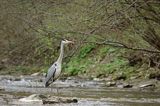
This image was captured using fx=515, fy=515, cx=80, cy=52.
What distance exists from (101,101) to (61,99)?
113cm

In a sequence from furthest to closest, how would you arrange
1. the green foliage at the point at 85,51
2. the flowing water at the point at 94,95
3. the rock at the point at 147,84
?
the green foliage at the point at 85,51
the rock at the point at 147,84
the flowing water at the point at 94,95

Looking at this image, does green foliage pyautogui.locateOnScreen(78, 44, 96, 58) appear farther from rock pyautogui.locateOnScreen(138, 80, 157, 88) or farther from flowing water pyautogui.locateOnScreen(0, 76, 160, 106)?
rock pyautogui.locateOnScreen(138, 80, 157, 88)

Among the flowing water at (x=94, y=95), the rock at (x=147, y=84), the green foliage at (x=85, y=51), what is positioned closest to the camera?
the flowing water at (x=94, y=95)

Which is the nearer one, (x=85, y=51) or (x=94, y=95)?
(x=94, y=95)

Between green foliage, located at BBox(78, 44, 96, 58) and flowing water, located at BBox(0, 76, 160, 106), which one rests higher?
green foliage, located at BBox(78, 44, 96, 58)

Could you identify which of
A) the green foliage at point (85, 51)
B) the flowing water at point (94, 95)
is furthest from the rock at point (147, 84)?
the green foliage at point (85, 51)

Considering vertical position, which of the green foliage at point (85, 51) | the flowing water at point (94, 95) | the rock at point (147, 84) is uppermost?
the green foliage at point (85, 51)

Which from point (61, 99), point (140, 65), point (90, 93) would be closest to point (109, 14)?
point (61, 99)

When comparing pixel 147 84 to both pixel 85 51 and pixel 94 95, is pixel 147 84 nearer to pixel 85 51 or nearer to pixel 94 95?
pixel 94 95

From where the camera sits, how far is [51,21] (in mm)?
15500

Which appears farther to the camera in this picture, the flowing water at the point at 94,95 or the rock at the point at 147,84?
the rock at the point at 147,84

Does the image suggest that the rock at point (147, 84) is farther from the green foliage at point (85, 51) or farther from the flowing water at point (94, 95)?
the green foliage at point (85, 51)

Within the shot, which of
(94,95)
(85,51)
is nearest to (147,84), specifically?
(94,95)

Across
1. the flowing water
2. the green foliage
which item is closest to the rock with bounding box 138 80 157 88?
the flowing water
